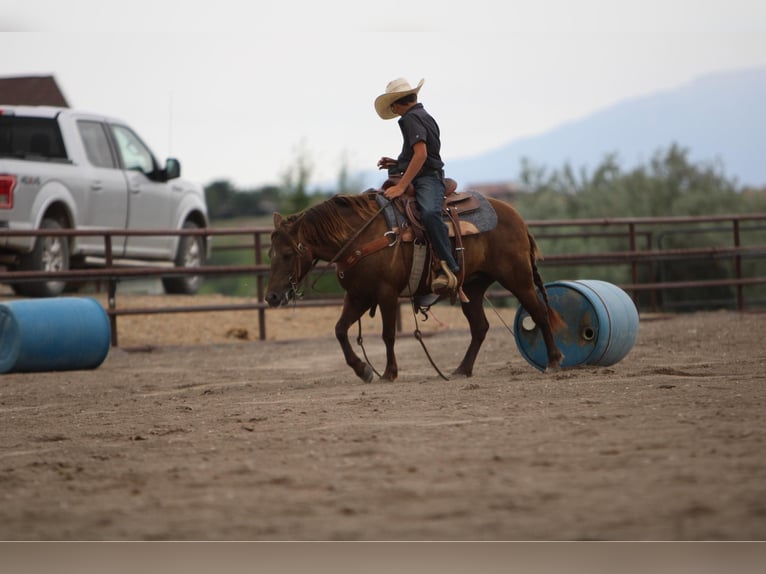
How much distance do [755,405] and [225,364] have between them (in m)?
6.56

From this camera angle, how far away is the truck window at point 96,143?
14266 mm

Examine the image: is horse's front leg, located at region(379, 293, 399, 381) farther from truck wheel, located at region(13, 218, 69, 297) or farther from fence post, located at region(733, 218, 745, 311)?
fence post, located at region(733, 218, 745, 311)

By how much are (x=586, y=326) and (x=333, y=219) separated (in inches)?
87.1

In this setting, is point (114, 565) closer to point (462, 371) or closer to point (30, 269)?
point (462, 371)

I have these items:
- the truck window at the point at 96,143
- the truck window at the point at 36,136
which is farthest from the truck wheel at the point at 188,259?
the truck window at the point at 36,136

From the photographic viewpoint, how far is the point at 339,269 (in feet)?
30.0

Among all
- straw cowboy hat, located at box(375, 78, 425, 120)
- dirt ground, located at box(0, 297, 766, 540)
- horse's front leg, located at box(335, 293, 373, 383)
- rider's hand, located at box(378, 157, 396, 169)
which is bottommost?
dirt ground, located at box(0, 297, 766, 540)

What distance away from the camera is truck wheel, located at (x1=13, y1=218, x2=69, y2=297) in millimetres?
13062

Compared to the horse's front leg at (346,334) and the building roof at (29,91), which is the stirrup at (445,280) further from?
the building roof at (29,91)

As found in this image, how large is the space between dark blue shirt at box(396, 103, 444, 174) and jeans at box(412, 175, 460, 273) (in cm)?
11

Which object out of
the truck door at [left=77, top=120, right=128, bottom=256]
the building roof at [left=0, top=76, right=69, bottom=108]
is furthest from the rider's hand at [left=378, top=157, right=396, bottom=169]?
the building roof at [left=0, top=76, right=69, bottom=108]

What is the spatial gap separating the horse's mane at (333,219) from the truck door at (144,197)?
19.2 ft

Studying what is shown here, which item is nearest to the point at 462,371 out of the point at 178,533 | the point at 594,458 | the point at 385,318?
the point at 385,318

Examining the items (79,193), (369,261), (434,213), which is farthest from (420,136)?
(79,193)
